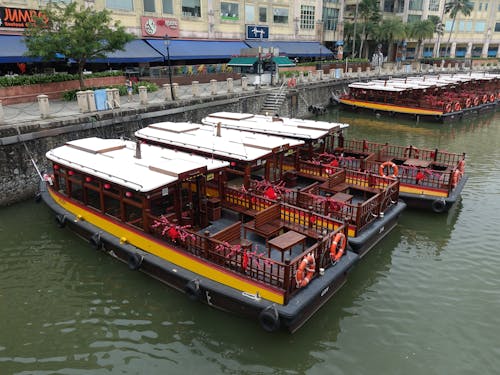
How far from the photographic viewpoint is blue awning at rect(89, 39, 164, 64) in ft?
100

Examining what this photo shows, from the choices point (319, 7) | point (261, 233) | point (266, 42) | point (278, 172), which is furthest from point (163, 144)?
point (319, 7)

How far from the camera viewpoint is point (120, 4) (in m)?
33.2

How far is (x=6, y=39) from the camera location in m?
25.7

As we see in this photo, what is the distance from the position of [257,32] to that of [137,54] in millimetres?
18974

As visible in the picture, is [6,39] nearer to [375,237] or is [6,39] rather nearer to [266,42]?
[375,237]

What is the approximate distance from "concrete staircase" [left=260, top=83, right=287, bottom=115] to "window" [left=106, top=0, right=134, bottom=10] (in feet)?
47.3

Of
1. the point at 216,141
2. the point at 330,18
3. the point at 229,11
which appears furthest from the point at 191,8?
the point at 216,141

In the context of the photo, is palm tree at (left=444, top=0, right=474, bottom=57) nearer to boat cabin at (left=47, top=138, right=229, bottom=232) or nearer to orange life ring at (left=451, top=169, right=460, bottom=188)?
orange life ring at (left=451, top=169, right=460, bottom=188)

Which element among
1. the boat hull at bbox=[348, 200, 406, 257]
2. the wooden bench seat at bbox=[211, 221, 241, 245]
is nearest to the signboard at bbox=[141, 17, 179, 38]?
the boat hull at bbox=[348, 200, 406, 257]

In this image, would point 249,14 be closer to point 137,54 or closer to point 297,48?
point 297,48

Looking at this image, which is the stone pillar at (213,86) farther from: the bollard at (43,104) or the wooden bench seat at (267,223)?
the wooden bench seat at (267,223)

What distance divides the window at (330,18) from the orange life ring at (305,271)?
5515 centimetres

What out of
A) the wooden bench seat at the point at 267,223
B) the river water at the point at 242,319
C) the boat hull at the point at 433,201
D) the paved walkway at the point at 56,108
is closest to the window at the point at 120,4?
the paved walkway at the point at 56,108

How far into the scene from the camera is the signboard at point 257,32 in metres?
46.0
